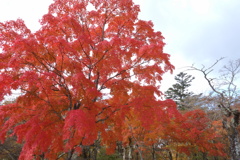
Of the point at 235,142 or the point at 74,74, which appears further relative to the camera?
the point at 235,142

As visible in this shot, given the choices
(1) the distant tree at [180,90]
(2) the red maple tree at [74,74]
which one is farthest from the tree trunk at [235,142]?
(1) the distant tree at [180,90]

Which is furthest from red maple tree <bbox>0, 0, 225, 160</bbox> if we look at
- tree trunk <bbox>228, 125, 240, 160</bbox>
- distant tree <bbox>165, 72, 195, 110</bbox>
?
distant tree <bbox>165, 72, 195, 110</bbox>

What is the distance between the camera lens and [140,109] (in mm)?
5309

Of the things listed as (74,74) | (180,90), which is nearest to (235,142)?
(74,74)

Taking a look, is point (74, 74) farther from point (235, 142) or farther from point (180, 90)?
point (180, 90)

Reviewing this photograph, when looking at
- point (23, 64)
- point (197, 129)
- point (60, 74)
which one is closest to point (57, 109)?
point (60, 74)

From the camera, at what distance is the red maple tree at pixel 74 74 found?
4.28m

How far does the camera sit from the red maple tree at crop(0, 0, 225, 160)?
14.0 feet

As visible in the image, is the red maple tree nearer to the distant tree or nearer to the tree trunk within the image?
the tree trunk

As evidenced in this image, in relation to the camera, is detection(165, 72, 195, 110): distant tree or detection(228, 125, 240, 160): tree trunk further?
detection(165, 72, 195, 110): distant tree

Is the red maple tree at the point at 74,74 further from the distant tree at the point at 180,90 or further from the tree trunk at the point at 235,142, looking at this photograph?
the distant tree at the point at 180,90

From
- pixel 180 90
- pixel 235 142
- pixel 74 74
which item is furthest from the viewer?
pixel 180 90

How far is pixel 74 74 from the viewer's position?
490cm

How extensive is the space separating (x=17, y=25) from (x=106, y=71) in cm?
307
